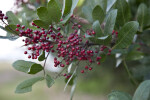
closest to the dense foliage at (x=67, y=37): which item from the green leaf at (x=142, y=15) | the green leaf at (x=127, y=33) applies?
the green leaf at (x=127, y=33)

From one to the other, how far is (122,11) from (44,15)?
0.38m

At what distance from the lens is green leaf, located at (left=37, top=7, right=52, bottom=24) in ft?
2.28

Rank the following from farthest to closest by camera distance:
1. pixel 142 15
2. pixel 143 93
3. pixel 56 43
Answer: pixel 142 15, pixel 56 43, pixel 143 93

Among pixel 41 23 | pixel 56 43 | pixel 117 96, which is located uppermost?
pixel 41 23

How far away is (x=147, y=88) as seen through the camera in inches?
28.3

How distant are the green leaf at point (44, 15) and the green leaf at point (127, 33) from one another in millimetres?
296

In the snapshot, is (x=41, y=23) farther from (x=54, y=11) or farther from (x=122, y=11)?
(x=122, y=11)

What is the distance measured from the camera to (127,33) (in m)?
0.80

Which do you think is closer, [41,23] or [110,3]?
[41,23]

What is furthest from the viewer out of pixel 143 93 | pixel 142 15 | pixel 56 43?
pixel 142 15

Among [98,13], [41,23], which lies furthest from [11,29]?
[98,13]

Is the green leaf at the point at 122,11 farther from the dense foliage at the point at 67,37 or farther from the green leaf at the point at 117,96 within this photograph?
the green leaf at the point at 117,96

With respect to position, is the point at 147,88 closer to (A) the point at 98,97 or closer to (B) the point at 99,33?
(B) the point at 99,33

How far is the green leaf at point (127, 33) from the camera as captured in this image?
0.77 m
